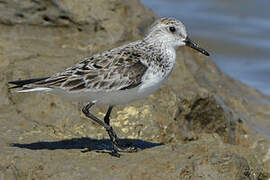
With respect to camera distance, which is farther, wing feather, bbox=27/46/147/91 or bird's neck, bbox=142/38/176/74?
bird's neck, bbox=142/38/176/74

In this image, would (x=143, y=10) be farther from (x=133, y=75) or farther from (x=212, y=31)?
(x=212, y=31)

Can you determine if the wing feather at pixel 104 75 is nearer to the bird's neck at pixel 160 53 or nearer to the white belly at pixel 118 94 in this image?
the white belly at pixel 118 94

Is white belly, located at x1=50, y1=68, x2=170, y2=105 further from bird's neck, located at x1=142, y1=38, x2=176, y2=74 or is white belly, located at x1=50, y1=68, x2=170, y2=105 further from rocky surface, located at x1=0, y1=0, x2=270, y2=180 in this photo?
rocky surface, located at x1=0, y1=0, x2=270, y2=180

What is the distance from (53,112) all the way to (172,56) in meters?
1.88

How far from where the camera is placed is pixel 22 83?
8008 millimetres

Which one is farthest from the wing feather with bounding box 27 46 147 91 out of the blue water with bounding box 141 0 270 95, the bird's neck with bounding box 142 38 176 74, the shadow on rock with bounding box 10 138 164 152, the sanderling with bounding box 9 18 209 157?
the blue water with bounding box 141 0 270 95

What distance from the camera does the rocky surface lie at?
287 inches

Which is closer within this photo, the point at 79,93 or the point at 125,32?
the point at 79,93

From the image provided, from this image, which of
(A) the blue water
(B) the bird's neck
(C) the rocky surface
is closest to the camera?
(C) the rocky surface

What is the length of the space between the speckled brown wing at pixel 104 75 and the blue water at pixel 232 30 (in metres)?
8.92

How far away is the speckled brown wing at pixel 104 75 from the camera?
26.6 feet

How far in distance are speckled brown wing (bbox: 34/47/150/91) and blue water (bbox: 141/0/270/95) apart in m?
8.92

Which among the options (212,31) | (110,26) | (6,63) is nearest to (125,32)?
(110,26)

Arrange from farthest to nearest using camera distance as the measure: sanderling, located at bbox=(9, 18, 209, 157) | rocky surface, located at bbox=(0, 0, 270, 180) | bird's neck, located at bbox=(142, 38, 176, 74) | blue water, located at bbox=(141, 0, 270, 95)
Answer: blue water, located at bbox=(141, 0, 270, 95)
bird's neck, located at bbox=(142, 38, 176, 74)
sanderling, located at bbox=(9, 18, 209, 157)
rocky surface, located at bbox=(0, 0, 270, 180)
